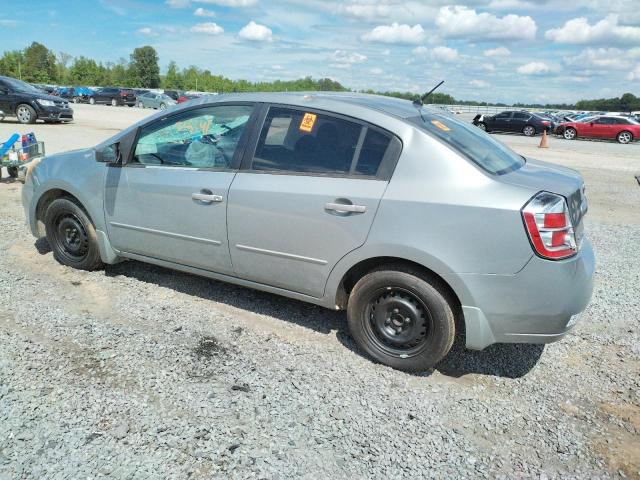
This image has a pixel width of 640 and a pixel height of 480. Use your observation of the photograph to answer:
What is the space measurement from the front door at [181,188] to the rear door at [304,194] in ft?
0.58

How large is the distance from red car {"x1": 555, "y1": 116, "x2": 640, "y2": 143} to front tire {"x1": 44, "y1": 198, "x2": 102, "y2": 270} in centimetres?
2905

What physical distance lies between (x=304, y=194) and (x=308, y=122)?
54 cm

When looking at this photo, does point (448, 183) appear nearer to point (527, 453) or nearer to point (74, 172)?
point (527, 453)

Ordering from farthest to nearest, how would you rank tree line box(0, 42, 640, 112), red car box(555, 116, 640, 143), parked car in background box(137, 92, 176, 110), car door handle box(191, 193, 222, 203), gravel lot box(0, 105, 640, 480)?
tree line box(0, 42, 640, 112)
parked car in background box(137, 92, 176, 110)
red car box(555, 116, 640, 143)
car door handle box(191, 193, 222, 203)
gravel lot box(0, 105, 640, 480)

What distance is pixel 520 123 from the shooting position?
29.9m

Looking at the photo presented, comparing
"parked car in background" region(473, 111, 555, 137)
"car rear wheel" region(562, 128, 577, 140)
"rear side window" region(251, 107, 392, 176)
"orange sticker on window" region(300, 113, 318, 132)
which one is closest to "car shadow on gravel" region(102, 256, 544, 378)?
"rear side window" region(251, 107, 392, 176)

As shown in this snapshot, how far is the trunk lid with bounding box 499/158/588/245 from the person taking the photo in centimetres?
303

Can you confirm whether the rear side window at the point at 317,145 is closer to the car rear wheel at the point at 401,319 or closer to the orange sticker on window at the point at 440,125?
the orange sticker on window at the point at 440,125

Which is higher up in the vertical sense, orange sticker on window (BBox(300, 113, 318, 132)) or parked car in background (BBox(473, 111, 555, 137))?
orange sticker on window (BBox(300, 113, 318, 132))

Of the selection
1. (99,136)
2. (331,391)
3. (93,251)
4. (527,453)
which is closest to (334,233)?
(331,391)

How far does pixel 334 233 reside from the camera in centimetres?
334

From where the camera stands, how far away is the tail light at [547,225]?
9.33ft

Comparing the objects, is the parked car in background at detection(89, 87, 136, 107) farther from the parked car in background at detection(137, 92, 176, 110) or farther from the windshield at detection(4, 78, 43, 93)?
the windshield at detection(4, 78, 43, 93)

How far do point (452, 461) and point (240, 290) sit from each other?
2550 millimetres
